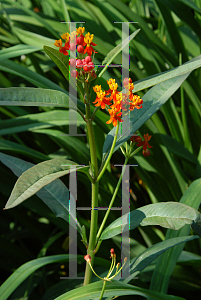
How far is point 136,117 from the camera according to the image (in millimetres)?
477

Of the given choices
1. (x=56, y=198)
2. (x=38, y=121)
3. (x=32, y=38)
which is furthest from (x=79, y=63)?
(x=32, y=38)

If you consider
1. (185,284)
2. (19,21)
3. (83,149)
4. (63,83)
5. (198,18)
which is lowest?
(185,284)

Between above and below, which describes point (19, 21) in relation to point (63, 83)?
above

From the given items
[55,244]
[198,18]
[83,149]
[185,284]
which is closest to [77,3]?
[198,18]

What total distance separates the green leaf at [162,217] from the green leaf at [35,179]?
0.38 ft

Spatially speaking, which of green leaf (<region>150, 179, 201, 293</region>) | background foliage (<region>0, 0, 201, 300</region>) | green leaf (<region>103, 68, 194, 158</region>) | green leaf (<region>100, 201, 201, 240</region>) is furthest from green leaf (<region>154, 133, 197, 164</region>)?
green leaf (<region>100, 201, 201, 240</region>)

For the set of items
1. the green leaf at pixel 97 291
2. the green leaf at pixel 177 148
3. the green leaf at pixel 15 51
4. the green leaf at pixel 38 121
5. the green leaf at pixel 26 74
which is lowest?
the green leaf at pixel 97 291

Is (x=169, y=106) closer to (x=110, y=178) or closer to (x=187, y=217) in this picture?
(x=110, y=178)

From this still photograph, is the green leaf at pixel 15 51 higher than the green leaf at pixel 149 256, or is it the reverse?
the green leaf at pixel 15 51

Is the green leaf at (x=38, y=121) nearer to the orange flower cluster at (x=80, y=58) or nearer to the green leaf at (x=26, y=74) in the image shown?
the green leaf at (x=26, y=74)

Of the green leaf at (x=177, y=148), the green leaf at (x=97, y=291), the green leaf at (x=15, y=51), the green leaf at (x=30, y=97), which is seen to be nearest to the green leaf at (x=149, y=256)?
the green leaf at (x=97, y=291)

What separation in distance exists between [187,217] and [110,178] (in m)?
0.50

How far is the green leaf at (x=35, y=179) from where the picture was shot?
11.6 inches

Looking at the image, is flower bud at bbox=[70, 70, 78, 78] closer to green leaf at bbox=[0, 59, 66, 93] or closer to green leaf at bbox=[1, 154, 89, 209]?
green leaf at bbox=[1, 154, 89, 209]
